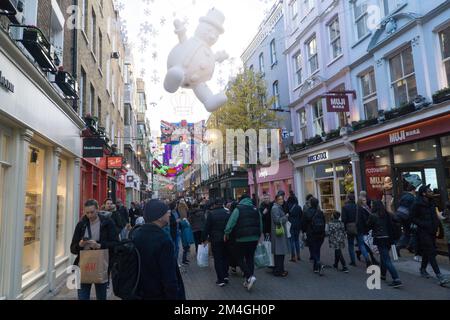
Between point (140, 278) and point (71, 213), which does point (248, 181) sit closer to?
point (71, 213)

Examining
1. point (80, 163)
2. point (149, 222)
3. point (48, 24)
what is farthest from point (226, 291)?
point (48, 24)

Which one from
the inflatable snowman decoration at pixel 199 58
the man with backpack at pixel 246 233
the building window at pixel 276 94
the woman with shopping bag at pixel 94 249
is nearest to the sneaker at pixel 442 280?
the man with backpack at pixel 246 233

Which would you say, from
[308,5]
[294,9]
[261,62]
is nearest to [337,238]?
[308,5]

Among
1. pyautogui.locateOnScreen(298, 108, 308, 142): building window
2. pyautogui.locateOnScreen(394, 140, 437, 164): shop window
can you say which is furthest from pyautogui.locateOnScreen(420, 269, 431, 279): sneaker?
pyautogui.locateOnScreen(298, 108, 308, 142): building window

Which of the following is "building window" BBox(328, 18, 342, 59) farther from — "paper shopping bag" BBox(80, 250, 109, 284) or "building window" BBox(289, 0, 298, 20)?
"paper shopping bag" BBox(80, 250, 109, 284)

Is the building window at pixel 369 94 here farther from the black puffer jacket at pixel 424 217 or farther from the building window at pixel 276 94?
the building window at pixel 276 94

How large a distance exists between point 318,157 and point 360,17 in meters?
6.10

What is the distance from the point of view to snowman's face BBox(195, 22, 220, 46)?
14.7ft

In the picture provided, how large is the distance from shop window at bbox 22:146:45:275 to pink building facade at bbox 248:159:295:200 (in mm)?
14460

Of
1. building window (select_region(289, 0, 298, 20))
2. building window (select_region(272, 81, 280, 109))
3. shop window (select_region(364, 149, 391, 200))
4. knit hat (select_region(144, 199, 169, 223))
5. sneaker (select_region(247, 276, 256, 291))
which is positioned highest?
building window (select_region(289, 0, 298, 20))

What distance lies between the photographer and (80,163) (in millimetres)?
10578

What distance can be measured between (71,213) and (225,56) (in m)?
7.05

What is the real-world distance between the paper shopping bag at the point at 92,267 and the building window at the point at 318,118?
1347cm

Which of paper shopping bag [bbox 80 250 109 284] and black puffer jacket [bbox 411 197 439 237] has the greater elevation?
black puffer jacket [bbox 411 197 439 237]
